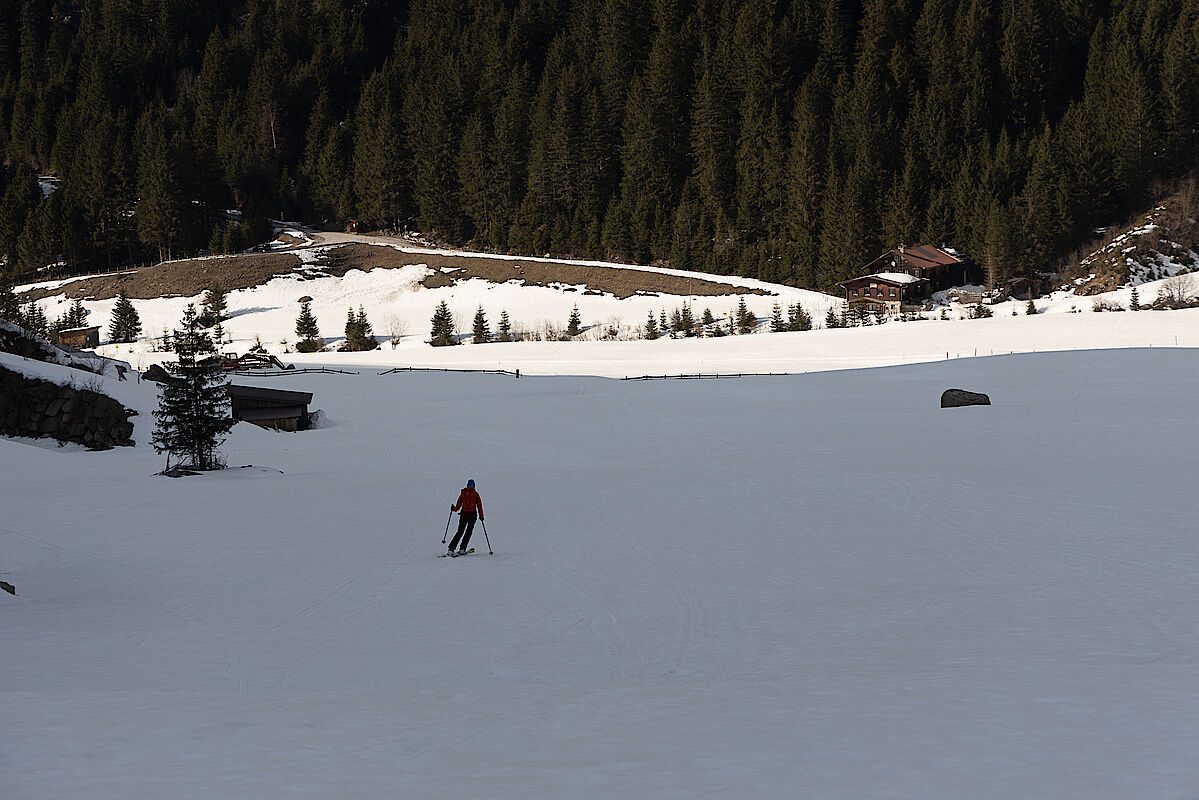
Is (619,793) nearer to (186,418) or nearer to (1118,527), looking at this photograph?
(1118,527)

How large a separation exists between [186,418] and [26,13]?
503 ft

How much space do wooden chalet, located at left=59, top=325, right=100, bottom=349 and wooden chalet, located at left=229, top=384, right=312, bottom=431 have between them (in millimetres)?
40817

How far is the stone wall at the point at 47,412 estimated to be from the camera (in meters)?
29.5

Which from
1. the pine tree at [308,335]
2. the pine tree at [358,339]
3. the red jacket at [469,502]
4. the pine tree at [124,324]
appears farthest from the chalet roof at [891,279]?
the red jacket at [469,502]

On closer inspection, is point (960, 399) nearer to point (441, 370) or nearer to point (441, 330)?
point (441, 370)

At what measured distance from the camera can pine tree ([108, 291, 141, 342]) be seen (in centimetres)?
7119

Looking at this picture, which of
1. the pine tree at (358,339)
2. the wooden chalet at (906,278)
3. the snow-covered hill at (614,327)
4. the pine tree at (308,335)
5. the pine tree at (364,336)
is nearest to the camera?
the snow-covered hill at (614,327)

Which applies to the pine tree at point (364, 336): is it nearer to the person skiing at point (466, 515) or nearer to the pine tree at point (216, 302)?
the pine tree at point (216, 302)

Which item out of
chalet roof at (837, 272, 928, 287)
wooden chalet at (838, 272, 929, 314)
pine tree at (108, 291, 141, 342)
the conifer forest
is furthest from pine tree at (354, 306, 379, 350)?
chalet roof at (837, 272, 928, 287)

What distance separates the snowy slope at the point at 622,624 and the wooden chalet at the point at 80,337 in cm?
4703

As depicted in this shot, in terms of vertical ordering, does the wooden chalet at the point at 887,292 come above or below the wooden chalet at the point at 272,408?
above

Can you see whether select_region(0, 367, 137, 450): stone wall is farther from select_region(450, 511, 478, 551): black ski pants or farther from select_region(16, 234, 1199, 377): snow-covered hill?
select_region(16, 234, 1199, 377): snow-covered hill

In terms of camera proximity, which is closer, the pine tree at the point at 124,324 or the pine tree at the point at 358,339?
the pine tree at the point at 358,339

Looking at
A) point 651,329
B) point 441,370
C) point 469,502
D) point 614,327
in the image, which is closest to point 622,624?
point 469,502
